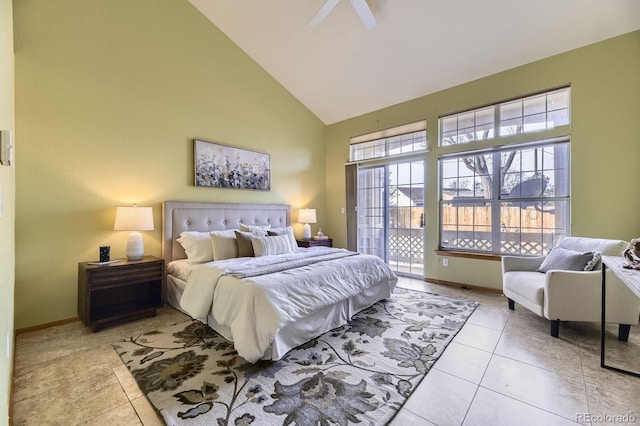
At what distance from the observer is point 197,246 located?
326 cm

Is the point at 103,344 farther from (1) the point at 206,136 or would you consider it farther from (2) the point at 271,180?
(2) the point at 271,180

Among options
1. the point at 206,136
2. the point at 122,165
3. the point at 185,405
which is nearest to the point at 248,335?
the point at 185,405

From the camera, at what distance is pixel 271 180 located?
15.7 feet

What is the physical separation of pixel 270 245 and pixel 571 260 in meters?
3.21

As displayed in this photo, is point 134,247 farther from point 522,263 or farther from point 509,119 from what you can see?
point 509,119

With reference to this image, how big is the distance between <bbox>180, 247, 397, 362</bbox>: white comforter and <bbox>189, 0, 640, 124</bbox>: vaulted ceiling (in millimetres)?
2955

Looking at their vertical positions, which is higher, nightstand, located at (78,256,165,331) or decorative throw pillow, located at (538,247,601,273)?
decorative throw pillow, located at (538,247,601,273)

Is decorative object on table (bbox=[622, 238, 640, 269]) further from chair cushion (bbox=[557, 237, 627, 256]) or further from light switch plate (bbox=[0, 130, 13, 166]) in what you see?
light switch plate (bbox=[0, 130, 13, 166])

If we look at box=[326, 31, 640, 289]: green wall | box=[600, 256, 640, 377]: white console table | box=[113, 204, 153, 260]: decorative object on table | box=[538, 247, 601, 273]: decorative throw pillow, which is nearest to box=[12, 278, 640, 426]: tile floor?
box=[600, 256, 640, 377]: white console table

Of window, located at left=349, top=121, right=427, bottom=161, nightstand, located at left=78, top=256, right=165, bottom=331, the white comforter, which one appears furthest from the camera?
window, located at left=349, top=121, right=427, bottom=161

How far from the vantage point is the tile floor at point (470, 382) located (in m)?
1.54

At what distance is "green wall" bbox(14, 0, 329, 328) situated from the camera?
2.63 m

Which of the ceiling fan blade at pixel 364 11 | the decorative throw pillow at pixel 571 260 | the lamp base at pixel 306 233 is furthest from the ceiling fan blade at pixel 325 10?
the decorative throw pillow at pixel 571 260

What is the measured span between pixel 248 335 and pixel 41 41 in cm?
351
